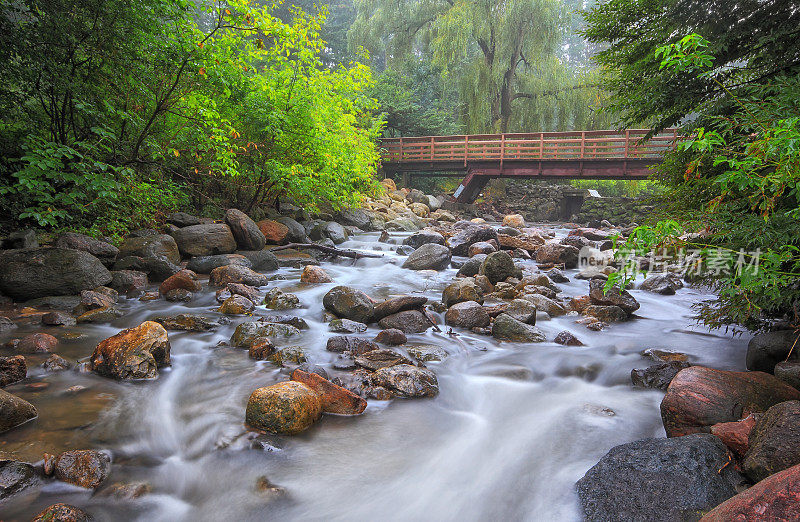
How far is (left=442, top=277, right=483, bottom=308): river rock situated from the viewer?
6277 mm

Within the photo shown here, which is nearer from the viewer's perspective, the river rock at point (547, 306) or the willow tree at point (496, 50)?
the river rock at point (547, 306)

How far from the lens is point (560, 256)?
10.0 meters

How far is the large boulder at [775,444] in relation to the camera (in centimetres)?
210

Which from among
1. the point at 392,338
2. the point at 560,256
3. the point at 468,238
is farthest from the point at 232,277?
the point at 560,256

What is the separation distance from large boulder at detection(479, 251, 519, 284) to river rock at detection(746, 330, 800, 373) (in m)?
4.01

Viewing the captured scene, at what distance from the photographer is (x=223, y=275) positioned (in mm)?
7027

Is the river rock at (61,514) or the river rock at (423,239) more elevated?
the river rock at (423,239)

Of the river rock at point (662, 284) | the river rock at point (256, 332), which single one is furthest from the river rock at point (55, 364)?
the river rock at point (662, 284)

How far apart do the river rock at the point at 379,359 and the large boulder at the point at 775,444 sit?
261 cm

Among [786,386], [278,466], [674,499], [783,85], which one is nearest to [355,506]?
[278,466]

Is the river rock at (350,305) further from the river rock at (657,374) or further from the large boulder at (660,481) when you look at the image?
the large boulder at (660,481)

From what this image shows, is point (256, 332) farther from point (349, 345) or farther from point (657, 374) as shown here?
point (657, 374)

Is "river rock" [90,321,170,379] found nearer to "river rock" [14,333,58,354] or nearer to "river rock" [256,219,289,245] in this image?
"river rock" [14,333,58,354]

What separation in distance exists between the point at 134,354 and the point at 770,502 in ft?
14.1
